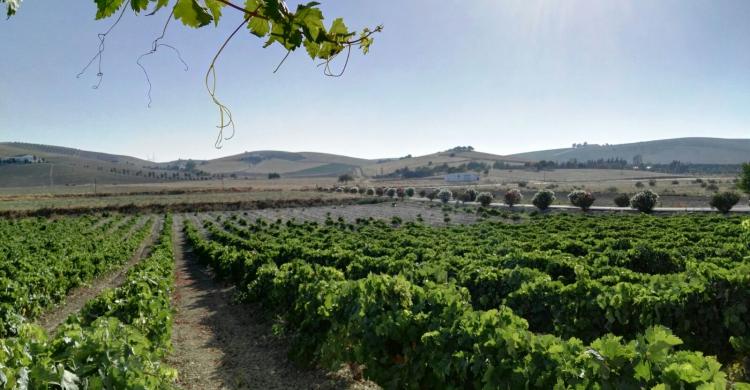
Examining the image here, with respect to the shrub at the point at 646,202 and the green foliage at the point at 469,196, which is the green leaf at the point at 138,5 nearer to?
the shrub at the point at 646,202

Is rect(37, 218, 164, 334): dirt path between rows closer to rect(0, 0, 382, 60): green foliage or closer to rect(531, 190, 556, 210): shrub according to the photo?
rect(0, 0, 382, 60): green foliage

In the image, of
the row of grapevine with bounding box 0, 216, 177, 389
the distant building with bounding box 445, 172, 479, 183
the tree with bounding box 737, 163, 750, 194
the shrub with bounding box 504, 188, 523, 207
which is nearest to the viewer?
the row of grapevine with bounding box 0, 216, 177, 389

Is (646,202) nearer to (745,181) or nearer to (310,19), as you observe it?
(745,181)

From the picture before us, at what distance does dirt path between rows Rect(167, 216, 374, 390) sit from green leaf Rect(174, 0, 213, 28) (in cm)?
745

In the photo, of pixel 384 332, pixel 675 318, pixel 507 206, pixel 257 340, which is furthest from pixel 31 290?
pixel 507 206

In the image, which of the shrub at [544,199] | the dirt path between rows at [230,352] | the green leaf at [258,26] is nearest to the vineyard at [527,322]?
the dirt path between rows at [230,352]

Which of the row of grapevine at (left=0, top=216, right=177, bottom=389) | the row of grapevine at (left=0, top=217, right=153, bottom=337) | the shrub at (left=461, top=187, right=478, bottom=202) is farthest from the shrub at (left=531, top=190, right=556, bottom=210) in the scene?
the row of grapevine at (left=0, top=216, right=177, bottom=389)

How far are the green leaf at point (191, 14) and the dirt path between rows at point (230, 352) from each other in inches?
293

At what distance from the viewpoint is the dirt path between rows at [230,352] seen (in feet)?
28.3

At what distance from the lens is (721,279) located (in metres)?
8.61

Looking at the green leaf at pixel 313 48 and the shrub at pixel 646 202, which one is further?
the shrub at pixel 646 202

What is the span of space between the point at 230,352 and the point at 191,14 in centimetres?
1024

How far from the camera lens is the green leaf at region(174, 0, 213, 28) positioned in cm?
188

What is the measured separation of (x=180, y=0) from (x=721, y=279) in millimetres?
10300
